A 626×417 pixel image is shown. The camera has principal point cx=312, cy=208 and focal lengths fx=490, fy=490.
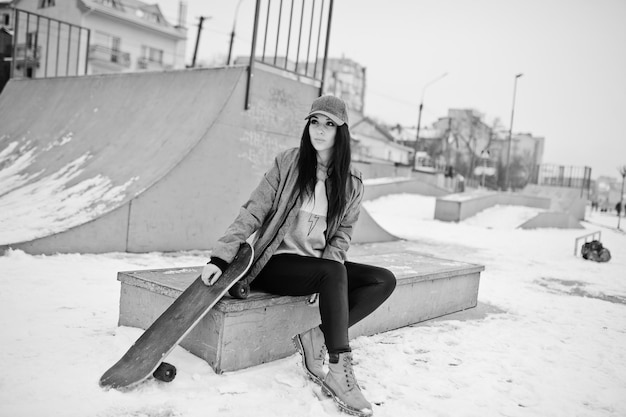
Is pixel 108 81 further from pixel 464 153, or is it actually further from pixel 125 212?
pixel 464 153

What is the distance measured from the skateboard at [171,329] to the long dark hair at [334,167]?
1.63 feet

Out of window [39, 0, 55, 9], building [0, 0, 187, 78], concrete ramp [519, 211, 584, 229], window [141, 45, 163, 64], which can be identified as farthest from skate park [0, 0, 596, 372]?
window [39, 0, 55, 9]

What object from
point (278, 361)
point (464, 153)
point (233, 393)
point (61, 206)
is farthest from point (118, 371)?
point (464, 153)

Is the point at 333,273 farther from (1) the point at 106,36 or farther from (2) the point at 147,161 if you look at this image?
(1) the point at 106,36

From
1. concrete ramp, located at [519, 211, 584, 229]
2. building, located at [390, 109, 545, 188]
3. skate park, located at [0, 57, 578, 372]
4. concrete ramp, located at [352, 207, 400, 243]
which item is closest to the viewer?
skate park, located at [0, 57, 578, 372]

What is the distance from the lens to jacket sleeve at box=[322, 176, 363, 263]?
2631mm

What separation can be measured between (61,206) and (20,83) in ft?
18.9

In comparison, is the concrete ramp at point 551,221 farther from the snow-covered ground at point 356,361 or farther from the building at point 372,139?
the building at point 372,139

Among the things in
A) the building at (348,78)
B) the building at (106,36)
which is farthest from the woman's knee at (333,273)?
the building at (348,78)

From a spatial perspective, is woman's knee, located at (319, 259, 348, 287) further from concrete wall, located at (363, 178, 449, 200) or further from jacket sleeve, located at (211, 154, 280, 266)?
concrete wall, located at (363, 178, 449, 200)

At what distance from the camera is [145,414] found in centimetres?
192

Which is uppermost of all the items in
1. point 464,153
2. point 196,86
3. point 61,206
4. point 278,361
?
point 464,153

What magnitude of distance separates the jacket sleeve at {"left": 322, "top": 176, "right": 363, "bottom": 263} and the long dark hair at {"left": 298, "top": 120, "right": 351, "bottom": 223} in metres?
0.10

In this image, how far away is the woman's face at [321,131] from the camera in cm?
256
